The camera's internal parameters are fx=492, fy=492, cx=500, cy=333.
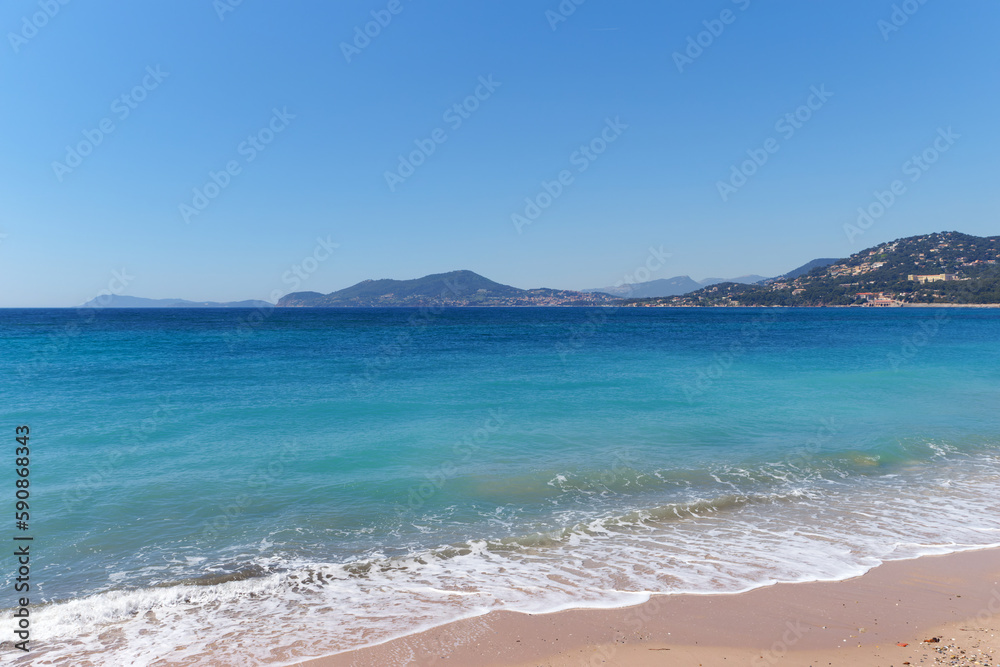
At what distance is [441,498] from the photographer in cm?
928

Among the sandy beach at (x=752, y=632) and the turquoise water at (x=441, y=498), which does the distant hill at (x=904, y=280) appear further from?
the sandy beach at (x=752, y=632)

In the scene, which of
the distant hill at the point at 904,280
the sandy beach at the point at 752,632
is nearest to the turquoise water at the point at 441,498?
the sandy beach at the point at 752,632

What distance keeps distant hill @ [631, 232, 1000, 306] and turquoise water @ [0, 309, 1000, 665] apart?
15413cm

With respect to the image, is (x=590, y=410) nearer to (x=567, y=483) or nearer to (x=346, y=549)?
(x=567, y=483)

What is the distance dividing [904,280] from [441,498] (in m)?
190

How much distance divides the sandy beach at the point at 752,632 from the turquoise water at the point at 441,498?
0.32m

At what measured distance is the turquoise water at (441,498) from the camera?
5.87 metres

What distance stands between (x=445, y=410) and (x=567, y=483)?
7510 mm

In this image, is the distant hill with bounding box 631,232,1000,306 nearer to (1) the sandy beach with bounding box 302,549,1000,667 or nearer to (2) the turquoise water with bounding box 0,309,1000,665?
(2) the turquoise water with bounding box 0,309,1000,665

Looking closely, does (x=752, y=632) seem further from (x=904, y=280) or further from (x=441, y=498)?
(x=904, y=280)

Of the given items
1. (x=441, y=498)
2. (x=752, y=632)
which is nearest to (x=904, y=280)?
(x=441, y=498)

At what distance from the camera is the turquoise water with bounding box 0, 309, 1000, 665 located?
5871 millimetres

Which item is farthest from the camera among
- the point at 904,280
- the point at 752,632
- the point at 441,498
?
the point at 904,280

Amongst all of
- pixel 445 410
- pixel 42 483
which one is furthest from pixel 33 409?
pixel 445 410
